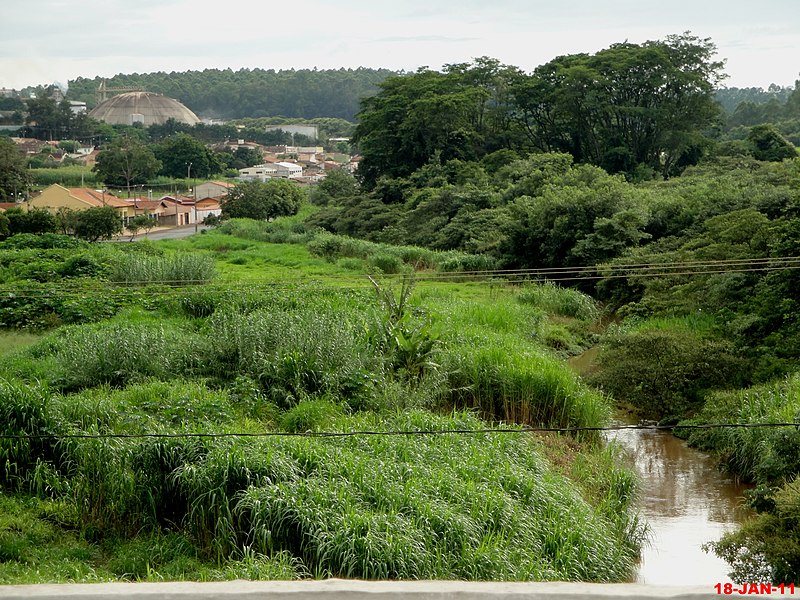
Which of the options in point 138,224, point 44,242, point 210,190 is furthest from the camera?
point 210,190

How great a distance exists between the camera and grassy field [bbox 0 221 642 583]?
8617 mm

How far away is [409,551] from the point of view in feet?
27.2

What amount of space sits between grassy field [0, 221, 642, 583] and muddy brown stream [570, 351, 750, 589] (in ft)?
1.46

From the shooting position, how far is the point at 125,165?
55.7 metres

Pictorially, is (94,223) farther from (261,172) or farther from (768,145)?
(261,172)

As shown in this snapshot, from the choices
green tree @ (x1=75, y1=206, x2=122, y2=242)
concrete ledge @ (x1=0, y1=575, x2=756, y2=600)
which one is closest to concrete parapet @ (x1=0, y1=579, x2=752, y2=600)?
concrete ledge @ (x1=0, y1=575, x2=756, y2=600)

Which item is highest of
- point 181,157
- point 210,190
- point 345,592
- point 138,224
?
point 345,592

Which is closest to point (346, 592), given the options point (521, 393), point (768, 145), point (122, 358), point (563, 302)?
point (521, 393)

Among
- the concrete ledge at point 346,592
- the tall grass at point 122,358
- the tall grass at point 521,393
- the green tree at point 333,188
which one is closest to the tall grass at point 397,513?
the tall grass at point 521,393

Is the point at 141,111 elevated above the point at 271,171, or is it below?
above

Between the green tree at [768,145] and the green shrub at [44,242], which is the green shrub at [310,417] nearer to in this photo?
the green shrub at [44,242]

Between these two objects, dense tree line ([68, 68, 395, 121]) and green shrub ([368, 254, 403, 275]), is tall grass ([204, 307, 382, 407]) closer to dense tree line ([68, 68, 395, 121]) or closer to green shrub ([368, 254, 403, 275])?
green shrub ([368, 254, 403, 275])

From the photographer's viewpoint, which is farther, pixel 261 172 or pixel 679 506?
pixel 261 172

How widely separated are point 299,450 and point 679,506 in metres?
4.99
